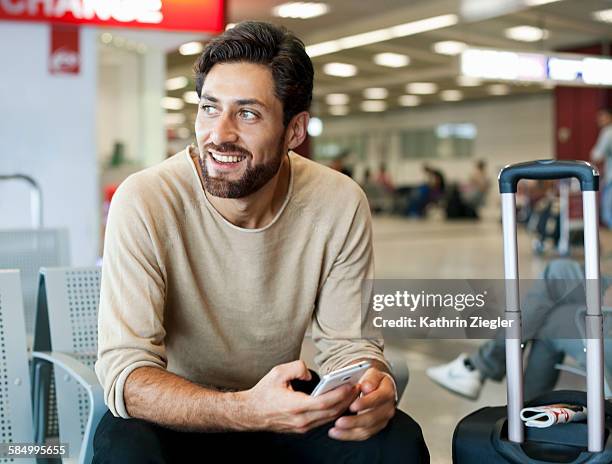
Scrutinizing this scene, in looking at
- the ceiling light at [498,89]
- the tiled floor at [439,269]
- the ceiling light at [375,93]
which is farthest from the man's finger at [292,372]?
the ceiling light at [498,89]

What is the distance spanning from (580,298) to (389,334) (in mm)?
428

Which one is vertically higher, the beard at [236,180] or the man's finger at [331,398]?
the beard at [236,180]

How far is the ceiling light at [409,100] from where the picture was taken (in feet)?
76.6

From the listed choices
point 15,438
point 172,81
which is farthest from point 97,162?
point 172,81

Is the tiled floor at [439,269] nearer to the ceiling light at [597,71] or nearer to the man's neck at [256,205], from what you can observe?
the man's neck at [256,205]

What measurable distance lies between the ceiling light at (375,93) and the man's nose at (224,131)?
19476mm

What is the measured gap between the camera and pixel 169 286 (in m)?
1.60

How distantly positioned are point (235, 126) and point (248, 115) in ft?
0.12

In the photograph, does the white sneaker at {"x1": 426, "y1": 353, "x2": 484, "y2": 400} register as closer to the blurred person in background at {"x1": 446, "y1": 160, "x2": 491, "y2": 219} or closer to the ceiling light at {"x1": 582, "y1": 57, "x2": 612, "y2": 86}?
the ceiling light at {"x1": 582, "y1": 57, "x2": 612, "y2": 86}

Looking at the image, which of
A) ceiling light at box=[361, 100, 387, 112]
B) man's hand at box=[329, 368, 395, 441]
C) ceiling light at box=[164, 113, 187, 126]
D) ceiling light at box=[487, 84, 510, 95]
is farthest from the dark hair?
ceiling light at box=[164, 113, 187, 126]

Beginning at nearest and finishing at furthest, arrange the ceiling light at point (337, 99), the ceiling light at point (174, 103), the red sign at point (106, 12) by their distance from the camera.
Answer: the red sign at point (106, 12) < the ceiling light at point (337, 99) < the ceiling light at point (174, 103)

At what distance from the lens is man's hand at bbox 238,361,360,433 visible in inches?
51.8

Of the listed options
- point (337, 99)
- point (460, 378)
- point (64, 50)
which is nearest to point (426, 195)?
point (337, 99)

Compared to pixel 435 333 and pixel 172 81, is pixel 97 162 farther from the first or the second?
pixel 172 81
